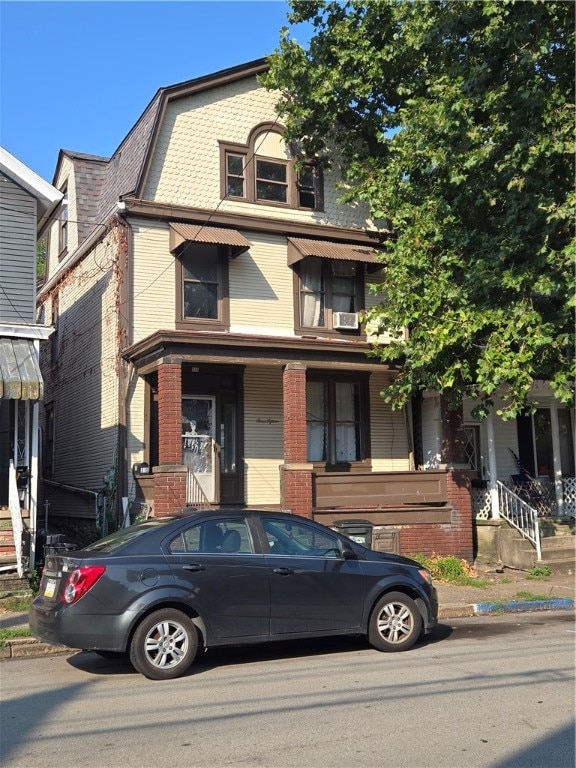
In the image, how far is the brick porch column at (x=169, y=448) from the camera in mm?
13750

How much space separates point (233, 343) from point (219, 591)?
7370 mm

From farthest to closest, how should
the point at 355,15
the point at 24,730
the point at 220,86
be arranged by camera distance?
1. the point at 220,86
2. the point at 355,15
3. the point at 24,730

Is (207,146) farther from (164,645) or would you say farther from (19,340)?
(164,645)

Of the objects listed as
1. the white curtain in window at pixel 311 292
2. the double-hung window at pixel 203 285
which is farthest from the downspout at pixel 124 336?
the white curtain in window at pixel 311 292

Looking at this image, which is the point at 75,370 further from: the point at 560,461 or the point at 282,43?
the point at 560,461

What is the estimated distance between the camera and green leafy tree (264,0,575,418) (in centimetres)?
1197

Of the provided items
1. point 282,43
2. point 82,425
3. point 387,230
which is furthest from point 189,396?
point 282,43

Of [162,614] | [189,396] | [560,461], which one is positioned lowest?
[162,614]

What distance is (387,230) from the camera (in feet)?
60.1

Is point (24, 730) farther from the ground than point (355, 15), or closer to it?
closer to it

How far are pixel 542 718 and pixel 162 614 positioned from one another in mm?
3451

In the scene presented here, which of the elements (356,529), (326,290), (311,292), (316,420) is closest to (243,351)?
(311,292)

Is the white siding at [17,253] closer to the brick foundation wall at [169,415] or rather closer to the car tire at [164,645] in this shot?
the brick foundation wall at [169,415]

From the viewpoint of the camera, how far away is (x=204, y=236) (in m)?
16.1
